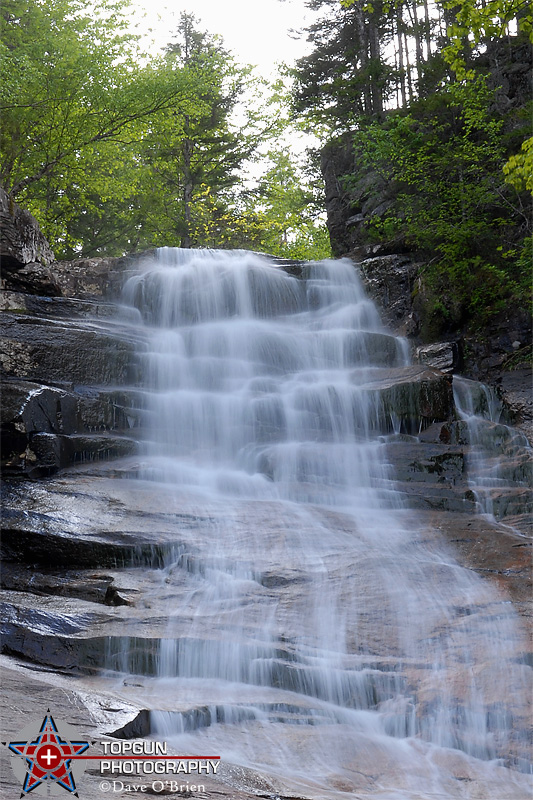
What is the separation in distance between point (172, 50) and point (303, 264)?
61.5ft

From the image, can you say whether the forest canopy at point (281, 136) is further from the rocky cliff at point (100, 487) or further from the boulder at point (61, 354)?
the boulder at point (61, 354)

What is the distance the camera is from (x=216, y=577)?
5.70 metres

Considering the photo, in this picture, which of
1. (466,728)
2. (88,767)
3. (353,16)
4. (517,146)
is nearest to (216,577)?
(466,728)

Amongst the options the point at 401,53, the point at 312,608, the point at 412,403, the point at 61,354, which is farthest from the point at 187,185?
the point at 312,608

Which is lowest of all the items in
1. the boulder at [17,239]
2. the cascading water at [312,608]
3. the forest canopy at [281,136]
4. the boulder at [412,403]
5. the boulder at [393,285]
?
the cascading water at [312,608]

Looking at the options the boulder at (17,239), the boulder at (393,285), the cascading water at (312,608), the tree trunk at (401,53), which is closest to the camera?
the cascading water at (312,608)

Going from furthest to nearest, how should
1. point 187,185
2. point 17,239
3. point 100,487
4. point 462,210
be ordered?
point 187,185
point 462,210
point 17,239
point 100,487

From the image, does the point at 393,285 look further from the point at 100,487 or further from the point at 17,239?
the point at 100,487

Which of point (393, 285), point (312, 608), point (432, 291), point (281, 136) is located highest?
point (281, 136)

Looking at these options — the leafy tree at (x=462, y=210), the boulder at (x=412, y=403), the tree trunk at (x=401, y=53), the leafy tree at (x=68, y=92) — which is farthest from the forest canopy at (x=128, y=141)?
the boulder at (x=412, y=403)

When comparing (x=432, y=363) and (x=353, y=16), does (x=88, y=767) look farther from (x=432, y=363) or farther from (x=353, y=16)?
(x=353, y=16)

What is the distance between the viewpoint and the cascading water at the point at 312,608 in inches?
151

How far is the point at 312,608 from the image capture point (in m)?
5.30

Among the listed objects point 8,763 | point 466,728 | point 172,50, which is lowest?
point 466,728
